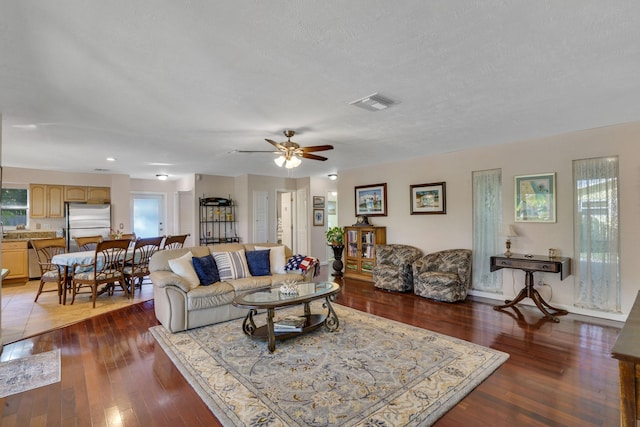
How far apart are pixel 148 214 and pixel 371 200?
20.0 feet

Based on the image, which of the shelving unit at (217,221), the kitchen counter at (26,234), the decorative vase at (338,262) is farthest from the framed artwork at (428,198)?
the kitchen counter at (26,234)

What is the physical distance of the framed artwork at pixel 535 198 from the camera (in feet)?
14.1

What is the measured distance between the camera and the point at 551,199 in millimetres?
4312

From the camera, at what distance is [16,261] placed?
6312 mm

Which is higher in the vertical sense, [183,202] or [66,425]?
[183,202]

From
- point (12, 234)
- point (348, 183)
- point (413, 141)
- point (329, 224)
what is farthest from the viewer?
point (329, 224)

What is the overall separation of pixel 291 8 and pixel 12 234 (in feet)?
26.0

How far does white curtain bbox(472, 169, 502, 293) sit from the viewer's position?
16.1 feet

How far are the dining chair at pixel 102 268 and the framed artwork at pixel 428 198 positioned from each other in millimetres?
4893

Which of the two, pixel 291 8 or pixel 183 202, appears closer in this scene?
pixel 291 8

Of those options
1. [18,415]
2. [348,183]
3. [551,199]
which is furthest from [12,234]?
[551,199]

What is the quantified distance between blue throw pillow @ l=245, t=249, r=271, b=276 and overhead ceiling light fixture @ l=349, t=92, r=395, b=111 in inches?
102

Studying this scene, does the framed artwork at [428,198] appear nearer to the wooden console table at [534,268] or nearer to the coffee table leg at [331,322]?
the wooden console table at [534,268]

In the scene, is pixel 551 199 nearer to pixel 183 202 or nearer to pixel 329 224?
pixel 329 224
